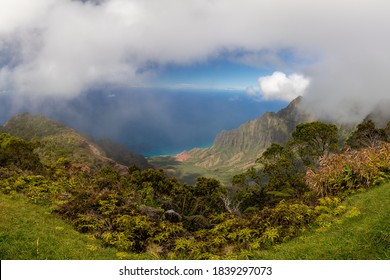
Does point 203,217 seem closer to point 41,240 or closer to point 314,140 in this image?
point 41,240

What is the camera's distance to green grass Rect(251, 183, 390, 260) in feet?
30.6

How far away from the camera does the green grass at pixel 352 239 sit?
9.33 m

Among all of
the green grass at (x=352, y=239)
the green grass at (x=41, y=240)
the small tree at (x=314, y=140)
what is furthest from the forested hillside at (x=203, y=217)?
the small tree at (x=314, y=140)

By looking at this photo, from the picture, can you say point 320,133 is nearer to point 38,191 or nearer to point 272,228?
point 272,228

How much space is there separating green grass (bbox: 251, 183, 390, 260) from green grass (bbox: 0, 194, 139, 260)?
18.8 ft

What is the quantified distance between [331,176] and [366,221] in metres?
7.39

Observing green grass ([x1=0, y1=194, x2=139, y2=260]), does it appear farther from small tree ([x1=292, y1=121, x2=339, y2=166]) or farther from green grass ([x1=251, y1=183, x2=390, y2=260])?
small tree ([x1=292, y1=121, x2=339, y2=166])

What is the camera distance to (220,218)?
63.4 feet

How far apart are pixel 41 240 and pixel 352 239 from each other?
34.1ft

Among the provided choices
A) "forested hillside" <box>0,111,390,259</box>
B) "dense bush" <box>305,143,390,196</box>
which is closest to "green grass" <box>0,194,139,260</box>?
"forested hillside" <box>0,111,390,259</box>

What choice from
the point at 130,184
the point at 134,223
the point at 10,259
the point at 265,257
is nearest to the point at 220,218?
the point at 134,223

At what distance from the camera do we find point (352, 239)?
10.2m

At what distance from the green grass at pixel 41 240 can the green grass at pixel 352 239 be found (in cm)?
574
